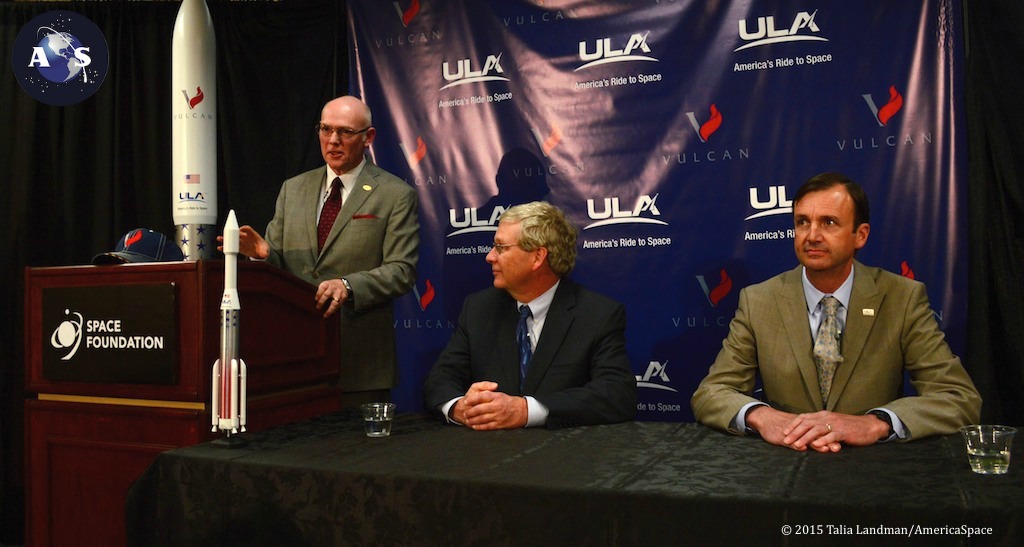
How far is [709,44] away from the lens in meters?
3.54

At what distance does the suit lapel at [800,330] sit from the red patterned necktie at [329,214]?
160 centimetres

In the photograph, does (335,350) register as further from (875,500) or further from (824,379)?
(875,500)

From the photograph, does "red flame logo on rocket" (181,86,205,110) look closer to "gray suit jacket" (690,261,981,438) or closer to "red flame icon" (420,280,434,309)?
"red flame icon" (420,280,434,309)

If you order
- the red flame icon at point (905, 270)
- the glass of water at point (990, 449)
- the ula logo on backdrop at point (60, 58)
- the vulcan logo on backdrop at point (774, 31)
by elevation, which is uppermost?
the ula logo on backdrop at point (60, 58)

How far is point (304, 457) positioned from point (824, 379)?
1.48 metres

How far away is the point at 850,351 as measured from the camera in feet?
7.46

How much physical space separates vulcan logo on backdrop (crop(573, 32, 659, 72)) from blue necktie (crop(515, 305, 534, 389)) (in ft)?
5.42

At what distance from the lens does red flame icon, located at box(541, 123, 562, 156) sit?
3809 millimetres

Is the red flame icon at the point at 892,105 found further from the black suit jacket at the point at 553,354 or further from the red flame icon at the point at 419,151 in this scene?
the red flame icon at the point at 419,151

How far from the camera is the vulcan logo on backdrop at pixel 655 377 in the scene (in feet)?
11.8

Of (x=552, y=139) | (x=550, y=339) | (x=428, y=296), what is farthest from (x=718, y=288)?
(x=428, y=296)

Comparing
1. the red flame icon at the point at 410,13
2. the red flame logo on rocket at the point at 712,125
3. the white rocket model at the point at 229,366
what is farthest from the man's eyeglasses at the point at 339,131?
the red flame logo on rocket at the point at 712,125

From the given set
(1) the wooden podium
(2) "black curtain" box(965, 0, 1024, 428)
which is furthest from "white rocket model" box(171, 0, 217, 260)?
(2) "black curtain" box(965, 0, 1024, 428)

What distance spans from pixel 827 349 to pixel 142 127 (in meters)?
3.76
